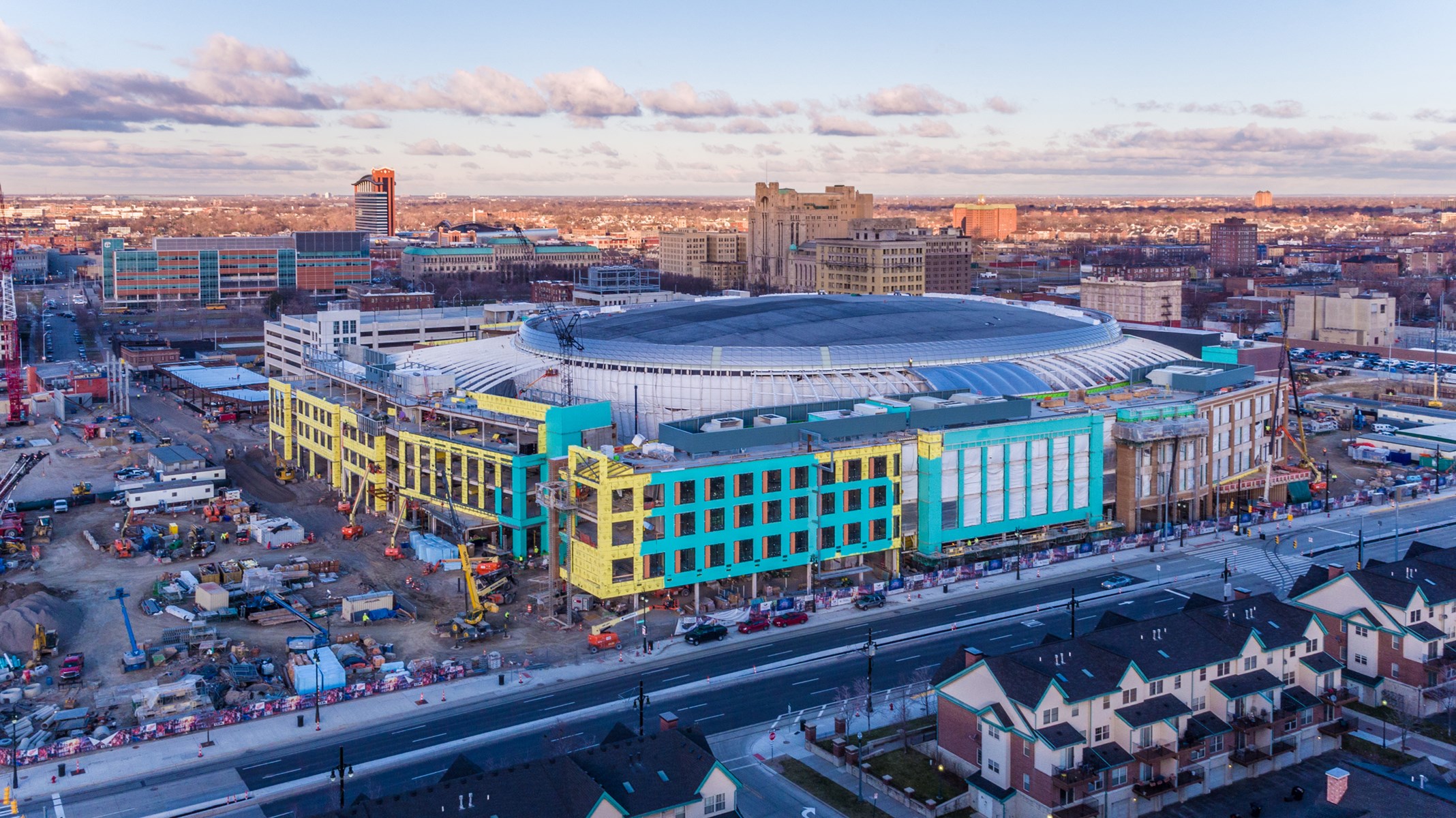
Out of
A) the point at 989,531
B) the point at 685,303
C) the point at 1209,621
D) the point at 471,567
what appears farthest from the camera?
the point at 685,303

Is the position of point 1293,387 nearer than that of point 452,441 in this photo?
No

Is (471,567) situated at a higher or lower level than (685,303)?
lower

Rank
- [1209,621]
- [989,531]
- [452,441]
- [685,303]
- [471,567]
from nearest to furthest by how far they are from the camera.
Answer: [1209,621], [471,567], [989,531], [452,441], [685,303]

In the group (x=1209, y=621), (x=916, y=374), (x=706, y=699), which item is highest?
(x=916, y=374)

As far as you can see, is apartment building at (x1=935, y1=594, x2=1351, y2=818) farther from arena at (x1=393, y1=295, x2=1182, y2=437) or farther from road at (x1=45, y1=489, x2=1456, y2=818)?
arena at (x1=393, y1=295, x2=1182, y2=437)

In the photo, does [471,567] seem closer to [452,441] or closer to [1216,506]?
[452,441]

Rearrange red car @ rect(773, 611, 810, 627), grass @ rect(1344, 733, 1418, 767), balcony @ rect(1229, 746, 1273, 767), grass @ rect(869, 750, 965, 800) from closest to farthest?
grass @ rect(869, 750, 965, 800)
balcony @ rect(1229, 746, 1273, 767)
grass @ rect(1344, 733, 1418, 767)
red car @ rect(773, 611, 810, 627)

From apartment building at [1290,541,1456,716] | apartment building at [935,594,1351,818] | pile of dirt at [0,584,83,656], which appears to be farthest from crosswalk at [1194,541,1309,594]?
pile of dirt at [0,584,83,656]

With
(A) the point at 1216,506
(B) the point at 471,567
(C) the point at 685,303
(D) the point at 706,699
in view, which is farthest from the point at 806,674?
Result: (C) the point at 685,303
